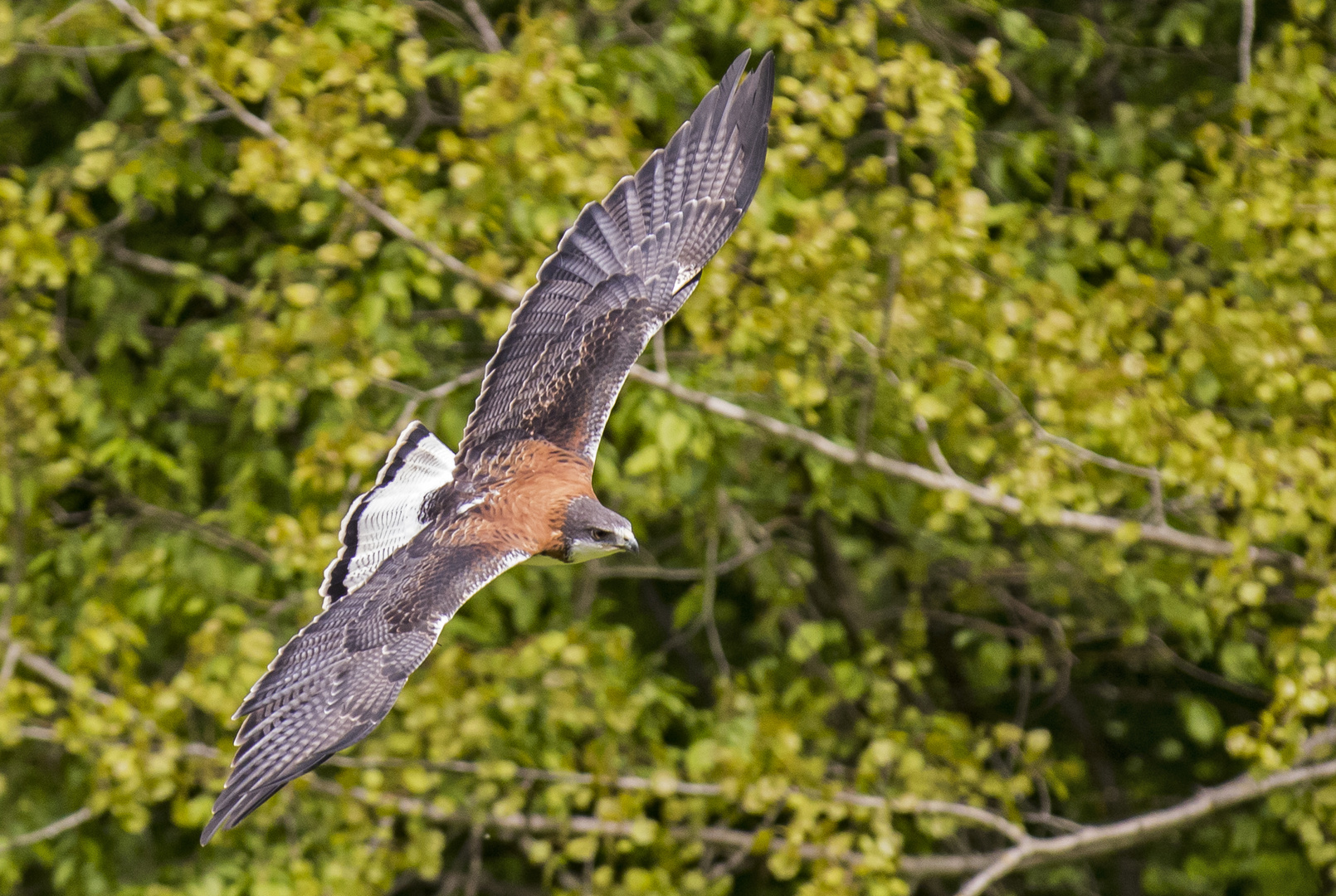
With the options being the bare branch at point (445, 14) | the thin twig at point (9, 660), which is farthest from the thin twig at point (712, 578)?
the thin twig at point (9, 660)

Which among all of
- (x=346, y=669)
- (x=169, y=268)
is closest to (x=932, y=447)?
(x=346, y=669)

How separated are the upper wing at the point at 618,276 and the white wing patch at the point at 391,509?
123 mm

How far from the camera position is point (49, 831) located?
6410mm

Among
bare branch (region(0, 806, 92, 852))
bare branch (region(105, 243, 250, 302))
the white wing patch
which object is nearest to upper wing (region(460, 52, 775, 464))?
the white wing patch

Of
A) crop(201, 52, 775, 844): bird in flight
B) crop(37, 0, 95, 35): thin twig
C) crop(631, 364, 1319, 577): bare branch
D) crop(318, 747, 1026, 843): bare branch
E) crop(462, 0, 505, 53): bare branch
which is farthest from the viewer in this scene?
crop(462, 0, 505, 53): bare branch

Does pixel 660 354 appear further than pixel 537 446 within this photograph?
Yes

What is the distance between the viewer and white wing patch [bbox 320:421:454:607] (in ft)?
16.8

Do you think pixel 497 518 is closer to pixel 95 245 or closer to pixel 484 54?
pixel 484 54

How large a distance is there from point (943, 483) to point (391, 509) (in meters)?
2.02

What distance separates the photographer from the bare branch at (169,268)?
664 cm

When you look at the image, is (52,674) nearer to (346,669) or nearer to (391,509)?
(391,509)

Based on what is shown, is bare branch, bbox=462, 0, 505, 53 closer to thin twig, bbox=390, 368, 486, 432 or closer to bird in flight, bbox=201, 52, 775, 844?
bird in flight, bbox=201, 52, 775, 844

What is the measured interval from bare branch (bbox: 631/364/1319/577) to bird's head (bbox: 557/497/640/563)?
96 centimetres

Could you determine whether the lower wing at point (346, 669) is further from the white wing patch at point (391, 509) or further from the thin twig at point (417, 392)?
the thin twig at point (417, 392)
